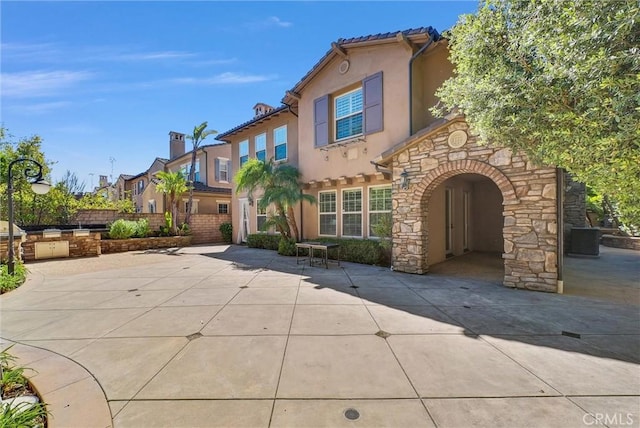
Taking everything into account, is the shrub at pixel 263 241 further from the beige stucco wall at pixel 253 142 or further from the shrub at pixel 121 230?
the shrub at pixel 121 230

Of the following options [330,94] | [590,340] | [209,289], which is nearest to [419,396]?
[590,340]

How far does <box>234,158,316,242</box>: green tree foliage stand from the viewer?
1062 cm

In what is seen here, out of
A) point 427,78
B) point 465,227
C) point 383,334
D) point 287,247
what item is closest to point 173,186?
point 287,247

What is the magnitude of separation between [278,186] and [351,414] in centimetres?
947

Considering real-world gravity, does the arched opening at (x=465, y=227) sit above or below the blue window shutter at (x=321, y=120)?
below

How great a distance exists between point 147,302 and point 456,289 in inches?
268

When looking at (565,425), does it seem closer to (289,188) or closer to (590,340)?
(590,340)

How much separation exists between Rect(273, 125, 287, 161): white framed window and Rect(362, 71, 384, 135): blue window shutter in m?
5.01

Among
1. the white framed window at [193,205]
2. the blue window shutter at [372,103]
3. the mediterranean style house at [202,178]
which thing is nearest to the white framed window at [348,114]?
the blue window shutter at [372,103]

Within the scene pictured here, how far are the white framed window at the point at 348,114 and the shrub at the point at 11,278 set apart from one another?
10.4m

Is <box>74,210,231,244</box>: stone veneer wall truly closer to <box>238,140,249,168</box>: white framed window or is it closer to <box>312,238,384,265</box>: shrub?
<box>238,140,249,168</box>: white framed window

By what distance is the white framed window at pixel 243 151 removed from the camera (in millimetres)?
15477

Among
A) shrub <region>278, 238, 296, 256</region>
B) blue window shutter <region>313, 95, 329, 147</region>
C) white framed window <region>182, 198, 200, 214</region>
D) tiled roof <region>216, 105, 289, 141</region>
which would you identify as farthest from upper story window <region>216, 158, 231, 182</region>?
blue window shutter <region>313, 95, 329, 147</region>

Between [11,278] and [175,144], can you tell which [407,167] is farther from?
[175,144]
